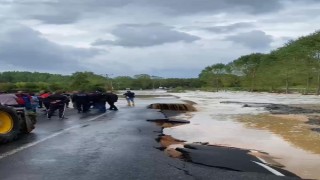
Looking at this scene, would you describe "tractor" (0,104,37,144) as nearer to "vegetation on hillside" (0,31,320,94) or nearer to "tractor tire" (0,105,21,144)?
"tractor tire" (0,105,21,144)

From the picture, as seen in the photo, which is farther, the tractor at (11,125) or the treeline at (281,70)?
the treeline at (281,70)

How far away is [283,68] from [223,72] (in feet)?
224

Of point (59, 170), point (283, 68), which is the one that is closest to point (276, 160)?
point (59, 170)

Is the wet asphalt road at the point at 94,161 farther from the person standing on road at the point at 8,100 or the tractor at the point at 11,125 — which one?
the person standing on road at the point at 8,100

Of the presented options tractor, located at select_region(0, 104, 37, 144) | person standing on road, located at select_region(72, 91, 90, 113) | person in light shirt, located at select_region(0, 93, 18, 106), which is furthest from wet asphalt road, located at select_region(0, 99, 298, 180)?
person standing on road, located at select_region(72, 91, 90, 113)

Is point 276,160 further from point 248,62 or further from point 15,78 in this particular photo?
point 15,78

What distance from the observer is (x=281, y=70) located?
331ft

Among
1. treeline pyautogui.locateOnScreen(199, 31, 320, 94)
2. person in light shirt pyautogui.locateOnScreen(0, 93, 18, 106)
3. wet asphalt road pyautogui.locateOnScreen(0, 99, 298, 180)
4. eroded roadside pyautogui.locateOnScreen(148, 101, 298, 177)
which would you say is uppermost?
treeline pyautogui.locateOnScreen(199, 31, 320, 94)

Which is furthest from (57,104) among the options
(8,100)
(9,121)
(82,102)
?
(9,121)

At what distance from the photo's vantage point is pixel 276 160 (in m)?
12.1

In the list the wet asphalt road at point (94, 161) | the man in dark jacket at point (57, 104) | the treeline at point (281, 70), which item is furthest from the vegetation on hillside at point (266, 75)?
the wet asphalt road at point (94, 161)

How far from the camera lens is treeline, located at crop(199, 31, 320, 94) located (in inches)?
3502

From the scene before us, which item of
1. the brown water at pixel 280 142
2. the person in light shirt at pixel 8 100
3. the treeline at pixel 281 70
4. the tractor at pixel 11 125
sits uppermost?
the treeline at pixel 281 70

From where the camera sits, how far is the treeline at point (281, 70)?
89.0 metres
